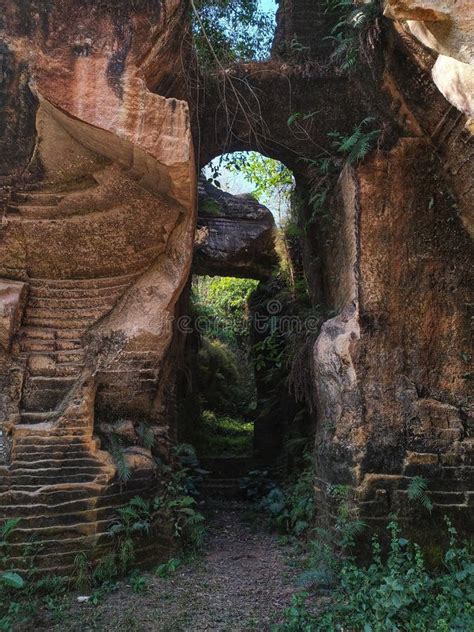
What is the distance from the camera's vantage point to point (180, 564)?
5.68 meters

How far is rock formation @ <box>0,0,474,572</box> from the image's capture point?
507cm

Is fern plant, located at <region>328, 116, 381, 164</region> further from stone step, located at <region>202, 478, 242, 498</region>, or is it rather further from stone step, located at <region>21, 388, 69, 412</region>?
stone step, located at <region>202, 478, 242, 498</region>

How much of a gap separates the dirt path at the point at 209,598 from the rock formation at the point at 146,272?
0.53 m

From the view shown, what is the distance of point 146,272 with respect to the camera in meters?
6.23

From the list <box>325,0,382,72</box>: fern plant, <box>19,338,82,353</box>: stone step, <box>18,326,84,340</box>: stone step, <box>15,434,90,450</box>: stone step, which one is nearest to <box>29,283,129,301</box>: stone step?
<box>18,326,84,340</box>: stone step

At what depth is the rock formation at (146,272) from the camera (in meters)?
5.07

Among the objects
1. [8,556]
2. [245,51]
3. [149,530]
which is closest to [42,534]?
[8,556]

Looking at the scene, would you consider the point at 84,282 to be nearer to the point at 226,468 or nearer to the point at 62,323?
the point at 62,323

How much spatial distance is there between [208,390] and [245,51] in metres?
8.21

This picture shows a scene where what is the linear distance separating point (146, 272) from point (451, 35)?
375cm

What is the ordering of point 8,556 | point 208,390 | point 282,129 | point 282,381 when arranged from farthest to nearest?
point 208,390 → point 282,381 → point 282,129 → point 8,556

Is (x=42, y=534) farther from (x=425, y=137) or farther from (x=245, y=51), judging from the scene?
(x=245, y=51)

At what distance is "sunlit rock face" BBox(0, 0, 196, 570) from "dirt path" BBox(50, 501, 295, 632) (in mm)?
565

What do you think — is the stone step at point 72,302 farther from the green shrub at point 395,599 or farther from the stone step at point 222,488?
the stone step at point 222,488
